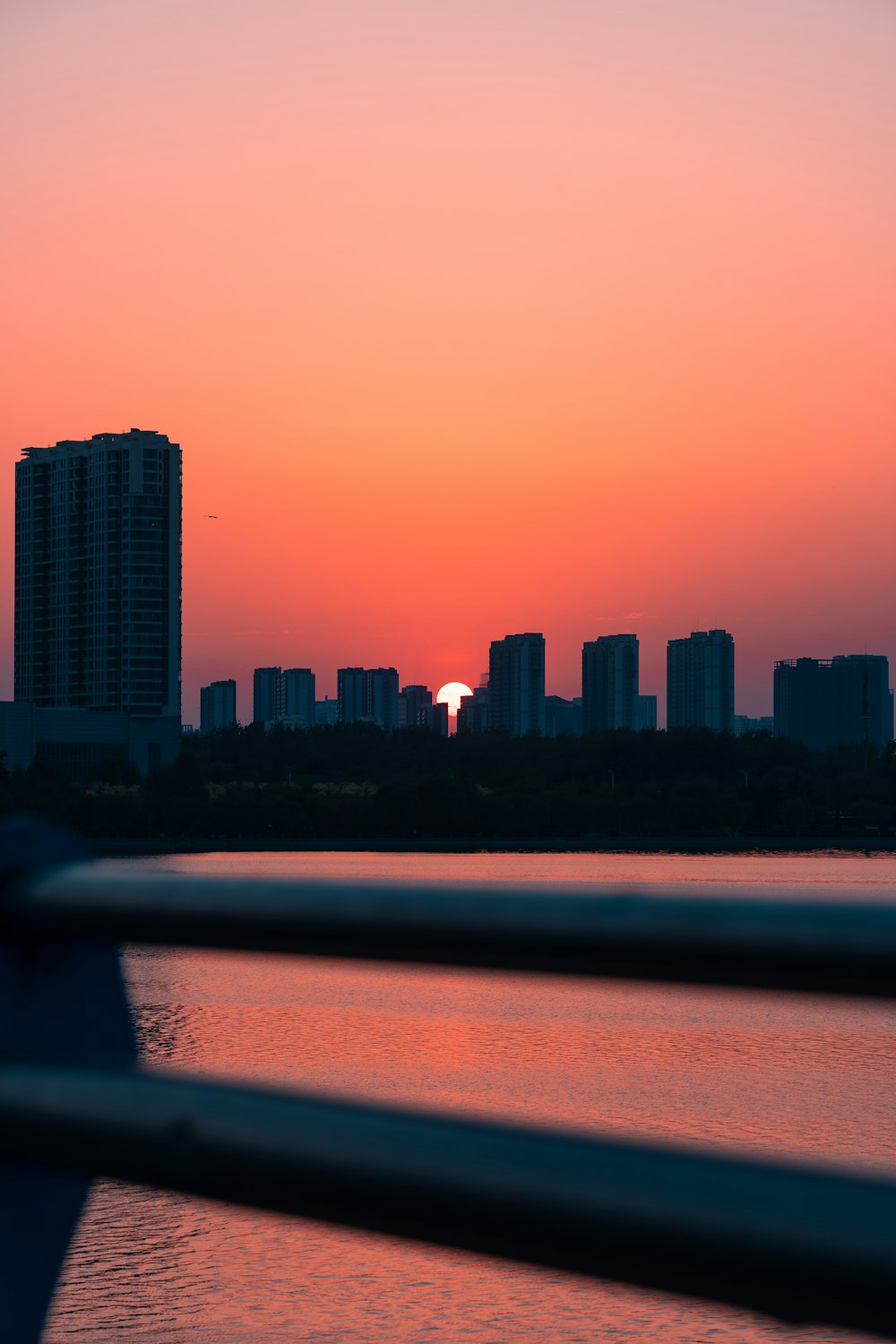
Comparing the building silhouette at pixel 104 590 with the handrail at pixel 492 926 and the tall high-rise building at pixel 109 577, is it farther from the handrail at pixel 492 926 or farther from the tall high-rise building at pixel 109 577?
the handrail at pixel 492 926

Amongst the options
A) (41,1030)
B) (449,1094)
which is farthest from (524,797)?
(41,1030)

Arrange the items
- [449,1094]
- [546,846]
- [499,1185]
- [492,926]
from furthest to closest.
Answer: [546,846] < [449,1094] < [492,926] < [499,1185]

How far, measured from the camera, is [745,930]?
1.01 metres

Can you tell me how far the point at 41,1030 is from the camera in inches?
54.2

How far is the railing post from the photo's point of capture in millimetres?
1309

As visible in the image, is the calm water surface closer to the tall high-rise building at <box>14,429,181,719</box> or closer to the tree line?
the tree line

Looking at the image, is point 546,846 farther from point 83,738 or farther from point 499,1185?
point 499,1185

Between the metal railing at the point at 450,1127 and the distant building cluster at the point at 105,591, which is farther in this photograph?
the distant building cluster at the point at 105,591

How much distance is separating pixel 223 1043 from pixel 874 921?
36.3 metres

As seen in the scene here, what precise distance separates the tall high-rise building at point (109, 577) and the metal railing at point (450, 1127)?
126 m

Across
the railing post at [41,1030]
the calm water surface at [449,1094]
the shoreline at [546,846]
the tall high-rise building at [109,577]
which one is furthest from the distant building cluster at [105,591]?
the railing post at [41,1030]

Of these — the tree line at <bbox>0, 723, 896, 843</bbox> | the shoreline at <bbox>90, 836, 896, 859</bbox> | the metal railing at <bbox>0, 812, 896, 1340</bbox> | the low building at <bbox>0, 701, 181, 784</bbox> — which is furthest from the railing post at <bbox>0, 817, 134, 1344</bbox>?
the low building at <bbox>0, 701, 181, 784</bbox>

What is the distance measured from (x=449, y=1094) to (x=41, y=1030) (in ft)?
97.6

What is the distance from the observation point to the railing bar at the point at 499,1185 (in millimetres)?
890
